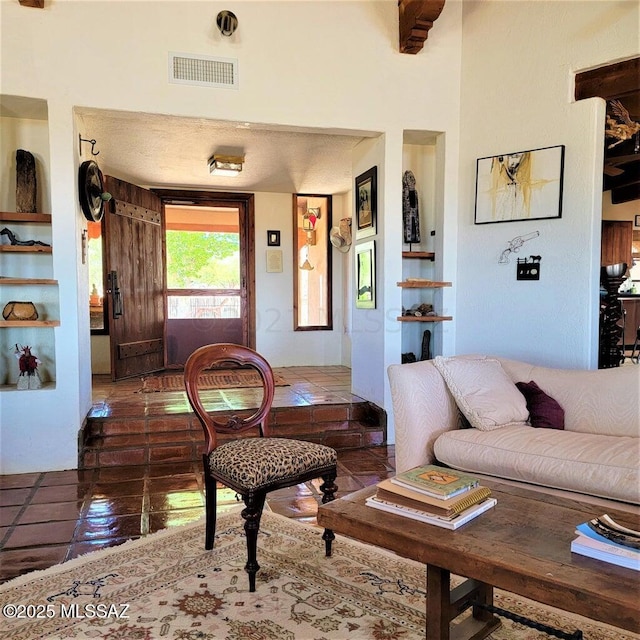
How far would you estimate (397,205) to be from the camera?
3.91 meters

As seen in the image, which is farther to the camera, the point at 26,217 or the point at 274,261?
the point at 274,261

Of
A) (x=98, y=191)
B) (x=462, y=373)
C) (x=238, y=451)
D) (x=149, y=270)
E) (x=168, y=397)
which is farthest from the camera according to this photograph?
(x=149, y=270)

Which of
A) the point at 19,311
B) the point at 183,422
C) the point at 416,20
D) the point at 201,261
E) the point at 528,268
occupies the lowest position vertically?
the point at 183,422

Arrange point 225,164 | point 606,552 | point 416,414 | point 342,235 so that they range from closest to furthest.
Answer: point 606,552 < point 416,414 < point 225,164 < point 342,235

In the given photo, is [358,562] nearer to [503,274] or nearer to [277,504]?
[277,504]

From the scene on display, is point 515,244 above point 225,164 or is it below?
below

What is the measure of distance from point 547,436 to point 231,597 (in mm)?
1509

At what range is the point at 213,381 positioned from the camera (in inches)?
209

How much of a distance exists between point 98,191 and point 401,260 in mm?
2320

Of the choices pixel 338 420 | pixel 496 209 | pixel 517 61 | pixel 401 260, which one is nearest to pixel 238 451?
pixel 338 420

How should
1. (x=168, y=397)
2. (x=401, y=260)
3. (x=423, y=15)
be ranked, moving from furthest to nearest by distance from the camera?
(x=168, y=397), (x=401, y=260), (x=423, y=15)

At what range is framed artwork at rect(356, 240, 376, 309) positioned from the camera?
13.5ft

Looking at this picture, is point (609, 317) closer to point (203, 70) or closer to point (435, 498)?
point (435, 498)

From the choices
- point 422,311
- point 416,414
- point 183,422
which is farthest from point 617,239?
point 183,422
